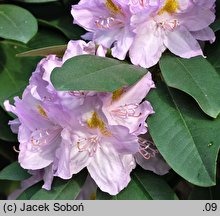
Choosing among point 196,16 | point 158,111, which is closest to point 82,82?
point 158,111

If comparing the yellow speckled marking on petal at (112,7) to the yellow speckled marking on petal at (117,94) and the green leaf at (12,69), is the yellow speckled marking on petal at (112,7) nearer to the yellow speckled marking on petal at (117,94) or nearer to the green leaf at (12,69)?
the yellow speckled marking on petal at (117,94)

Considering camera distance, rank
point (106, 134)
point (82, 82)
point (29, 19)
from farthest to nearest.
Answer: point (29, 19)
point (106, 134)
point (82, 82)

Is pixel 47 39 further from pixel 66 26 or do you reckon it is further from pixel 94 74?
pixel 94 74

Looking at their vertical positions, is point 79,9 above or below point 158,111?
above

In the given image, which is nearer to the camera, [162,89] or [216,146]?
[216,146]

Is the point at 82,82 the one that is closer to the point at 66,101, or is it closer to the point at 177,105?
the point at 66,101

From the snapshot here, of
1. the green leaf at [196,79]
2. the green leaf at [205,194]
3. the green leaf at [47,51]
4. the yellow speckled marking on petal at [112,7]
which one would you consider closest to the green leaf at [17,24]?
the green leaf at [47,51]
